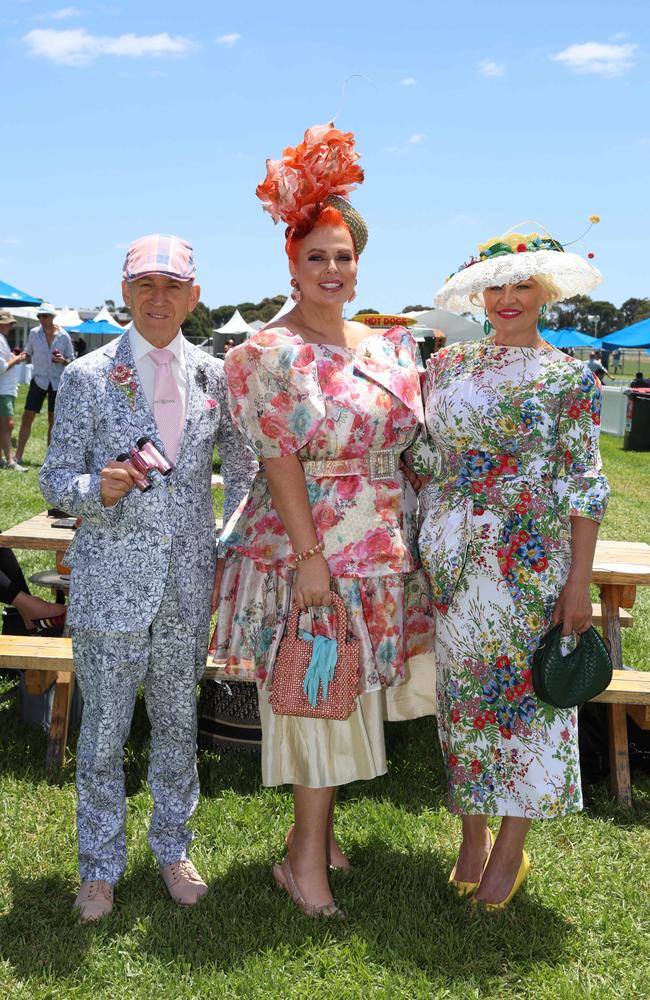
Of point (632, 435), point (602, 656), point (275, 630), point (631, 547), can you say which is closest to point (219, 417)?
point (275, 630)

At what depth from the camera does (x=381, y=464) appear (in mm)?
2896

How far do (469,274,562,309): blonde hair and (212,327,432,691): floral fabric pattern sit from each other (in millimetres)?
243

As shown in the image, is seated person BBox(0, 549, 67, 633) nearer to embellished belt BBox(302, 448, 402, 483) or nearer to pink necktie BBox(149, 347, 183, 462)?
pink necktie BBox(149, 347, 183, 462)

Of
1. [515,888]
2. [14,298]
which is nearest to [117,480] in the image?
[515,888]

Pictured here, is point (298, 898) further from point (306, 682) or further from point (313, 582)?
point (313, 582)

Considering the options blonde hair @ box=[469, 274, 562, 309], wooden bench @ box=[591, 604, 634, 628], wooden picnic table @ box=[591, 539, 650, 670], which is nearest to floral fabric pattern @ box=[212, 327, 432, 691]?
blonde hair @ box=[469, 274, 562, 309]

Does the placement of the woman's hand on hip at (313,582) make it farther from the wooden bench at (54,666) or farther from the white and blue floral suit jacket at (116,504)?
the wooden bench at (54,666)

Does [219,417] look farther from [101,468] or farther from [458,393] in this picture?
[458,393]

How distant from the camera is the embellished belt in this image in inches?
111

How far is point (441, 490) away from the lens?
2.99 meters

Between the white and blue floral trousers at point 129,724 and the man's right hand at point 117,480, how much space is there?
1.12 feet

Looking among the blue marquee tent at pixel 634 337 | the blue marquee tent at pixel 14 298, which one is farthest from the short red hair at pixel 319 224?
the blue marquee tent at pixel 634 337

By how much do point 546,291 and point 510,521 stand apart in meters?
0.71

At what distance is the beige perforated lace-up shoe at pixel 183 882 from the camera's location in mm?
3023
